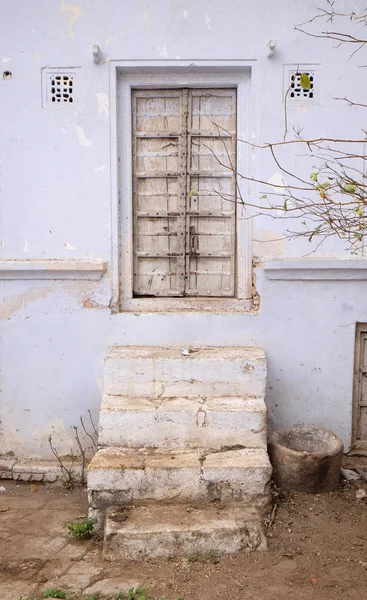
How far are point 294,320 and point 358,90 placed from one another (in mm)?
2006

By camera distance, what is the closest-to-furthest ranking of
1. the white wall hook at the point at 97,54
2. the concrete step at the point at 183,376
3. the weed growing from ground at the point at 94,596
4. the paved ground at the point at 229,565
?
the weed growing from ground at the point at 94,596, the paved ground at the point at 229,565, the concrete step at the point at 183,376, the white wall hook at the point at 97,54

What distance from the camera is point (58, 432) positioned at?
17.9 ft

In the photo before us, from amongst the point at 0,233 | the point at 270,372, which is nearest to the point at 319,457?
the point at 270,372

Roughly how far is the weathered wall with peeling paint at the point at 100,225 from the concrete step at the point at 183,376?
474mm

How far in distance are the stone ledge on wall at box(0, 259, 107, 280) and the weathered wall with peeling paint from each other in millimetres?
65

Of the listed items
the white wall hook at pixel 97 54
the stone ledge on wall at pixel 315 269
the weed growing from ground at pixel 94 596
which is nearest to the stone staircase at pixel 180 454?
the weed growing from ground at pixel 94 596

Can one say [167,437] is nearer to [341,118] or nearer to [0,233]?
[0,233]

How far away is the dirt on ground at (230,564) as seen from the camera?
3.60 m

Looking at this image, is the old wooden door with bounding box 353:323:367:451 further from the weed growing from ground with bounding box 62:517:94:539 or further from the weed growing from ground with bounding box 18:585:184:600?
the weed growing from ground with bounding box 18:585:184:600

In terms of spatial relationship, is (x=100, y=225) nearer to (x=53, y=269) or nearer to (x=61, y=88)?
(x=53, y=269)

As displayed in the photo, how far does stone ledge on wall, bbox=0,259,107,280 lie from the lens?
17.0ft

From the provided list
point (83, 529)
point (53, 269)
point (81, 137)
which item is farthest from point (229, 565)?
point (81, 137)

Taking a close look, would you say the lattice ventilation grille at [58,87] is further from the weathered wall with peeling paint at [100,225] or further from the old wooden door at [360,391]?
the old wooden door at [360,391]

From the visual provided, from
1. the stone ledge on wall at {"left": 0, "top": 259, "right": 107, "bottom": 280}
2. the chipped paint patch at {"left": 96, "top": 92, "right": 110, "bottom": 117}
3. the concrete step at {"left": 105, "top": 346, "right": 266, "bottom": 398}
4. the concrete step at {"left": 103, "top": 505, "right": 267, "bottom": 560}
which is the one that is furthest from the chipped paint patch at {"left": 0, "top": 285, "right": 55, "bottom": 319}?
the concrete step at {"left": 103, "top": 505, "right": 267, "bottom": 560}
